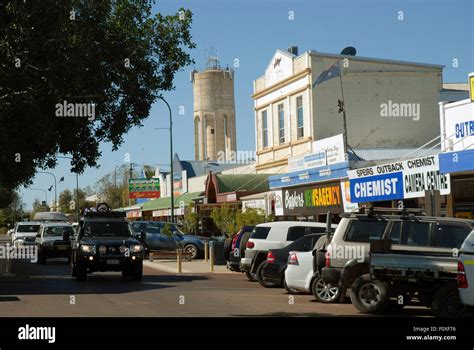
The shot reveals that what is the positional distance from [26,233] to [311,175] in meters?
19.8

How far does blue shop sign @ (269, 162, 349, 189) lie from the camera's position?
32.8 metres

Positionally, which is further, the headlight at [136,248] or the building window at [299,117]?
the building window at [299,117]

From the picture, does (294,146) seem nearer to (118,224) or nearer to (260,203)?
(260,203)

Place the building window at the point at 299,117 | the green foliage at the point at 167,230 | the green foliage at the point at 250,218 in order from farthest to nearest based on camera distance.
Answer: the building window at the point at 299,117 < the green foliage at the point at 167,230 < the green foliage at the point at 250,218

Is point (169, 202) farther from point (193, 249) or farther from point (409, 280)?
point (409, 280)

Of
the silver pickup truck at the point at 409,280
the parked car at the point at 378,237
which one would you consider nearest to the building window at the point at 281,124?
the parked car at the point at 378,237

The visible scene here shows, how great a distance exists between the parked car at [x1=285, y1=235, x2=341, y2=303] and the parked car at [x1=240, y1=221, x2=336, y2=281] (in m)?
3.57

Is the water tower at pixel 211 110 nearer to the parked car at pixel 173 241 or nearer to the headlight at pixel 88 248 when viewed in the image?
the parked car at pixel 173 241

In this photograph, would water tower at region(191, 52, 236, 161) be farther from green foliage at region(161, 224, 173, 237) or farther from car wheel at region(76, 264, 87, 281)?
car wheel at region(76, 264, 87, 281)

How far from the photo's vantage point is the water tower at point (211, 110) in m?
89.6

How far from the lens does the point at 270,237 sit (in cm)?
2361

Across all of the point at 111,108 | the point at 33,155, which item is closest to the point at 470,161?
the point at 111,108

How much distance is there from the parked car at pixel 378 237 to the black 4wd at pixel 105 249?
881 cm

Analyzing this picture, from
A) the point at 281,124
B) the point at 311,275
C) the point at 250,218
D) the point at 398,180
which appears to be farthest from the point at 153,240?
the point at 311,275
